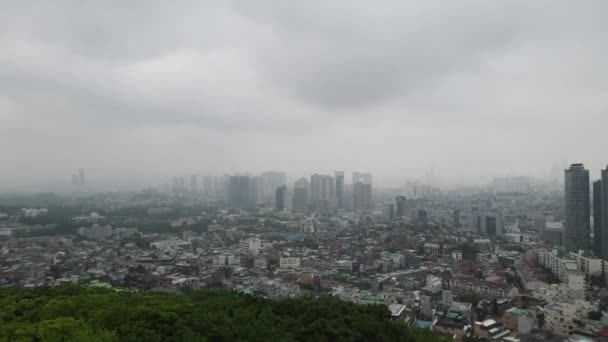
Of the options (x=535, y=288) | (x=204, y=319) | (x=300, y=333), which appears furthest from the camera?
(x=535, y=288)

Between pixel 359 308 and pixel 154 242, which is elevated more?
pixel 359 308

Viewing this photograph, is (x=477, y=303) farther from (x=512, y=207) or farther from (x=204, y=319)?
(x=512, y=207)

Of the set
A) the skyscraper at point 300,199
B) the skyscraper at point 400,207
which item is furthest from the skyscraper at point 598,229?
the skyscraper at point 300,199

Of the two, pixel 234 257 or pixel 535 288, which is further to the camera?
pixel 234 257

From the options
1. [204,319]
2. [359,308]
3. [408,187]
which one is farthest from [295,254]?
[408,187]

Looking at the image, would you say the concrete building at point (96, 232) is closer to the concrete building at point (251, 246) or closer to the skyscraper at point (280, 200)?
the concrete building at point (251, 246)

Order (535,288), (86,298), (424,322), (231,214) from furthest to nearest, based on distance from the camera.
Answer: (231,214) → (535,288) → (424,322) → (86,298)

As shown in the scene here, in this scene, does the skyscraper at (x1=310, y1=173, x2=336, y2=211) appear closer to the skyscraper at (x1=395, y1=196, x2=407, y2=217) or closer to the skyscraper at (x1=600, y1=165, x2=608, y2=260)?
the skyscraper at (x1=395, y1=196, x2=407, y2=217)

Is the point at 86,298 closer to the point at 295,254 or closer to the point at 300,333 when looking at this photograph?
the point at 300,333

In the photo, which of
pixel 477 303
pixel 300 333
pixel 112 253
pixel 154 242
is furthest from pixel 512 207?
pixel 300 333
